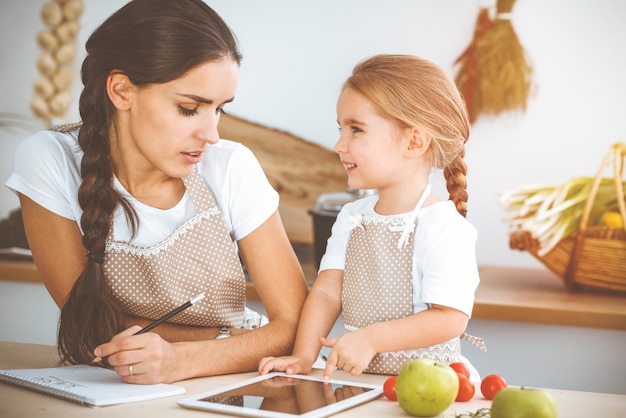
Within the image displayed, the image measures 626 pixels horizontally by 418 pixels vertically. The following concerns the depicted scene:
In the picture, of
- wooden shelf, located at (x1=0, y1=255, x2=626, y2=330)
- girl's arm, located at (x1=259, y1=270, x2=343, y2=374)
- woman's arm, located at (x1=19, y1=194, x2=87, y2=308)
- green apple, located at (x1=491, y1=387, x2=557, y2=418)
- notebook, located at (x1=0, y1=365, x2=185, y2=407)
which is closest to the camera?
green apple, located at (x1=491, y1=387, x2=557, y2=418)

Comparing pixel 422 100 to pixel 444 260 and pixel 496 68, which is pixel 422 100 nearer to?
pixel 444 260

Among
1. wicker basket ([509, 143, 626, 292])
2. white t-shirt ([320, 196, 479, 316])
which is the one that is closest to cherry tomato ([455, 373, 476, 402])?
white t-shirt ([320, 196, 479, 316])

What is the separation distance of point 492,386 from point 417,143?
549 millimetres

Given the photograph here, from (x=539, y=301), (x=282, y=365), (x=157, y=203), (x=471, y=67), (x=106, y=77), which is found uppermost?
(x=471, y=67)

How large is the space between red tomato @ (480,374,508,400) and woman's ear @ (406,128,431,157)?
0.52 m

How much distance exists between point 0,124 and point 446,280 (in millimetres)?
2514

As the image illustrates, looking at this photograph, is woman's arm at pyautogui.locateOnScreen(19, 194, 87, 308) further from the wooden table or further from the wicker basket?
the wicker basket

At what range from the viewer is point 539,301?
2.42 meters

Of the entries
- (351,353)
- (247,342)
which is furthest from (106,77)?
(351,353)

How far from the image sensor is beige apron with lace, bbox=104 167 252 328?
1577mm

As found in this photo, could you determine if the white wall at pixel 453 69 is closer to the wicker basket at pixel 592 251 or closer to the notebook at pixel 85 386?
the wicker basket at pixel 592 251

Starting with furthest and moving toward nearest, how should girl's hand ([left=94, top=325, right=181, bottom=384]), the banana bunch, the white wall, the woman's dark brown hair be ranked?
the white wall < the banana bunch < the woman's dark brown hair < girl's hand ([left=94, top=325, right=181, bottom=384])

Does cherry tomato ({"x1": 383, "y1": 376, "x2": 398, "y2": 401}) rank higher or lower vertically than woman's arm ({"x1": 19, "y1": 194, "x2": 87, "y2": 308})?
lower

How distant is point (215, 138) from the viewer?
153 cm
